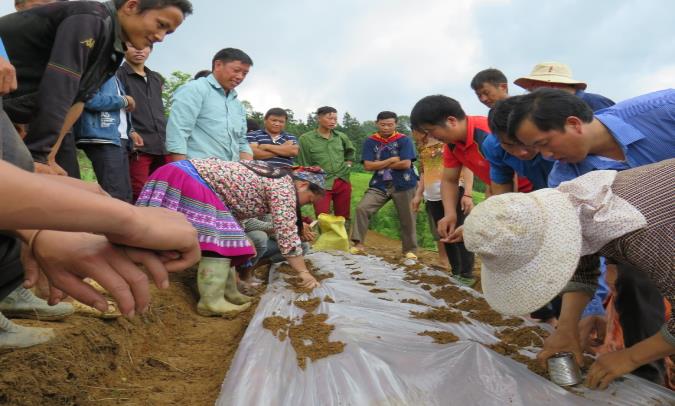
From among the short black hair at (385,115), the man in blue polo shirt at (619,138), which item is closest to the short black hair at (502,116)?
the man in blue polo shirt at (619,138)

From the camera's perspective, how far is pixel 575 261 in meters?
1.26

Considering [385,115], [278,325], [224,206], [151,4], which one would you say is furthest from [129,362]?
[385,115]

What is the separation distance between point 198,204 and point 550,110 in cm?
201

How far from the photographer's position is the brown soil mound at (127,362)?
5.28 ft

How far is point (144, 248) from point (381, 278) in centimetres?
265

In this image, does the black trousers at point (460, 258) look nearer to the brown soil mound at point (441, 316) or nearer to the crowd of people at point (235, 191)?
the crowd of people at point (235, 191)

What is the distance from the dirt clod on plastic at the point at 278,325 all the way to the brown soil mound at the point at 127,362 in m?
0.23

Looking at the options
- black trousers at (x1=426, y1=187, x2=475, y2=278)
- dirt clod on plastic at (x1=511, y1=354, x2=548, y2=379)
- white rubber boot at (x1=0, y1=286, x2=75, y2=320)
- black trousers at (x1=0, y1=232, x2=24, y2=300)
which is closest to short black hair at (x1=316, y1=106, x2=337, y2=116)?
black trousers at (x1=426, y1=187, x2=475, y2=278)

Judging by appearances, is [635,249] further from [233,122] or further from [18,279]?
[233,122]

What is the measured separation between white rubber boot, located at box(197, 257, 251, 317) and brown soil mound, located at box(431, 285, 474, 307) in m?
1.24

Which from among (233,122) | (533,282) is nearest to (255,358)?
(533,282)

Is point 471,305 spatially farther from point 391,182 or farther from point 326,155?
point 326,155

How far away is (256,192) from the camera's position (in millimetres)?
3045

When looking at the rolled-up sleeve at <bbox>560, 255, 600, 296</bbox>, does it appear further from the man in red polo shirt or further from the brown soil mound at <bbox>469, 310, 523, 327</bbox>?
the man in red polo shirt
